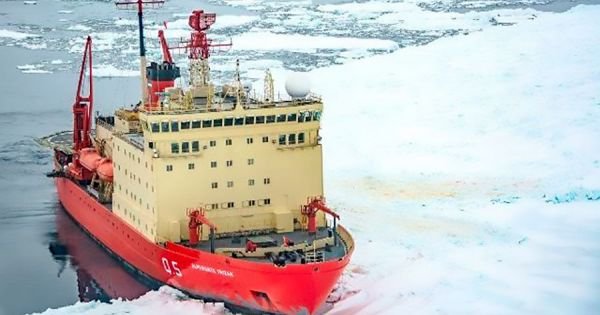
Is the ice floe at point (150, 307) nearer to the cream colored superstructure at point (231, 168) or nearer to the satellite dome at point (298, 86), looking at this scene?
the cream colored superstructure at point (231, 168)

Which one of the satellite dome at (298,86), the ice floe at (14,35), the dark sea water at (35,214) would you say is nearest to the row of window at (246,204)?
the satellite dome at (298,86)

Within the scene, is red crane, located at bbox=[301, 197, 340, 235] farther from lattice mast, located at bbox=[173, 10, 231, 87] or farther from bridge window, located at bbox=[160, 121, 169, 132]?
lattice mast, located at bbox=[173, 10, 231, 87]

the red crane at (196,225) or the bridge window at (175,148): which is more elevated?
the bridge window at (175,148)

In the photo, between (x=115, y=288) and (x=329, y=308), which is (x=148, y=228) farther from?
(x=329, y=308)

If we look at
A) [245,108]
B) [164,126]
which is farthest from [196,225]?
[245,108]

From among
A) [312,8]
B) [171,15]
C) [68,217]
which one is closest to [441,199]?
[68,217]

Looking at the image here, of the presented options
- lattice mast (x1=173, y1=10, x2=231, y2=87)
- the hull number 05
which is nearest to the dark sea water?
the hull number 05
